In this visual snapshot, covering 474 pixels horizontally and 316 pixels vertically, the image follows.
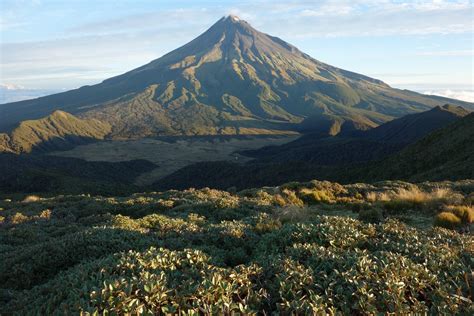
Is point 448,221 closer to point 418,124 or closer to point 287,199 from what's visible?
point 287,199

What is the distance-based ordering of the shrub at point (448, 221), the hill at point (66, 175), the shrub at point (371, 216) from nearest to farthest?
the shrub at point (448, 221), the shrub at point (371, 216), the hill at point (66, 175)

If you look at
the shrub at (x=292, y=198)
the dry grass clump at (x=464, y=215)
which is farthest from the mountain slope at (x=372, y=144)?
the dry grass clump at (x=464, y=215)

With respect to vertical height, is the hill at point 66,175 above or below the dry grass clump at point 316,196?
below

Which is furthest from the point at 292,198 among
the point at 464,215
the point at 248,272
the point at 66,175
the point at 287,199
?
the point at 66,175

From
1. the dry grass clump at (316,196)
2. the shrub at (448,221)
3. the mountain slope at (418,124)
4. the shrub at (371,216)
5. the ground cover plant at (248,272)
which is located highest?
the ground cover plant at (248,272)

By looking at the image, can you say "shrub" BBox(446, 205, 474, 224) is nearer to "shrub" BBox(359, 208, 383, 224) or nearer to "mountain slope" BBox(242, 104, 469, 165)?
"shrub" BBox(359, 208, 383, 224)

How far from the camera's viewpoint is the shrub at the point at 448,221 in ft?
36.9

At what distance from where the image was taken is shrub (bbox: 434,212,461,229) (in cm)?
1124

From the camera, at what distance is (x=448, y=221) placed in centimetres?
1134

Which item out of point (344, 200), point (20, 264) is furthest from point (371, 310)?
point (344, 200)

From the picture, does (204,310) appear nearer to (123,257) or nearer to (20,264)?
(123,257)

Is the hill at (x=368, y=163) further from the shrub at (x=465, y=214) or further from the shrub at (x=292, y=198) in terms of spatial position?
the shrub at (x=465, y=214)

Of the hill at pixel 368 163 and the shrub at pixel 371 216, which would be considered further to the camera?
the hill at pixel 368 163

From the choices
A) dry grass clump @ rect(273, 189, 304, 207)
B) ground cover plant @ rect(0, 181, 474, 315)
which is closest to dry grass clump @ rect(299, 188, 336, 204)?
dry grass clump @ rect(273, 189, 304, 207)
